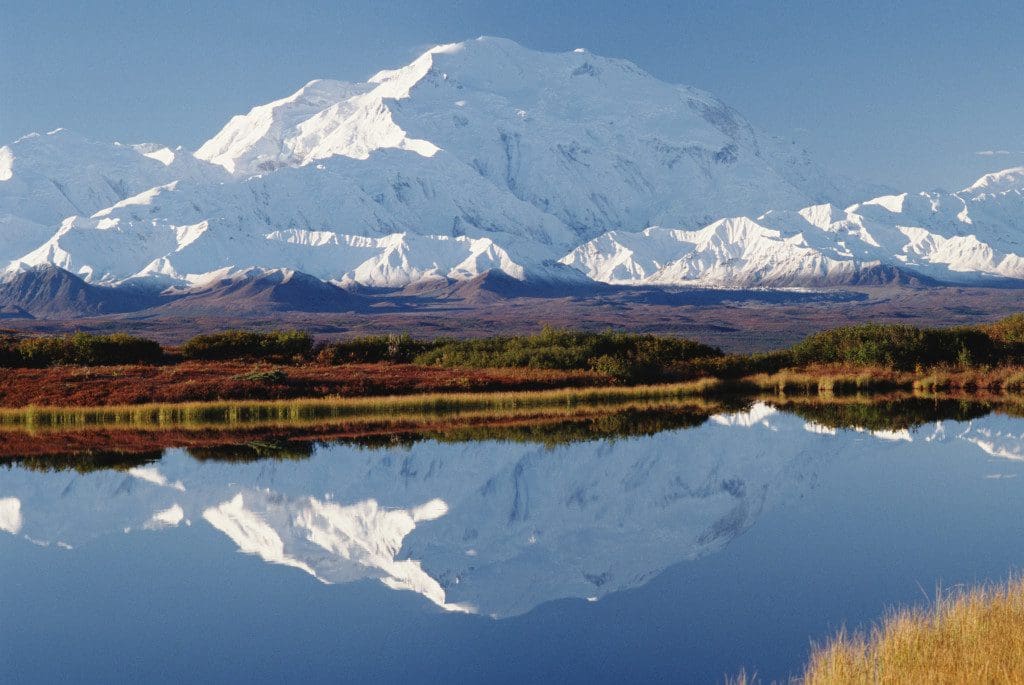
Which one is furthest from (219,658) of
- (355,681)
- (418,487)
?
(418,487)

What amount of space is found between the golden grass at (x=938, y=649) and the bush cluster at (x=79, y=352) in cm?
3980

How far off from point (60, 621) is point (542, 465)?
11.9m

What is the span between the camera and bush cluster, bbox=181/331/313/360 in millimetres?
50312

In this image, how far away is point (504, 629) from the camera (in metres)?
13.3

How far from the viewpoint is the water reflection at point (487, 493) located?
16078mm

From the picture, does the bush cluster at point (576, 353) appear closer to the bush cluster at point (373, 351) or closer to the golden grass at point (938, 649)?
the bush cluster at point (373, 351)

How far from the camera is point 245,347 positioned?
51.2 metres

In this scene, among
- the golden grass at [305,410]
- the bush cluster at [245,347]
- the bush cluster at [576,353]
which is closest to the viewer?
the golden grass at [305,410]

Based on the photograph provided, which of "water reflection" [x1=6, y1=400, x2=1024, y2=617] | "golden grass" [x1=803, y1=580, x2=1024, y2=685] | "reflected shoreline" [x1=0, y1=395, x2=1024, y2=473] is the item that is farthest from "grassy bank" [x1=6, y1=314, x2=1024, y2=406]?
"golden grass" [x1=803, y1=580, x2=1024, y2=685]

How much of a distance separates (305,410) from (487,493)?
16.1 meters

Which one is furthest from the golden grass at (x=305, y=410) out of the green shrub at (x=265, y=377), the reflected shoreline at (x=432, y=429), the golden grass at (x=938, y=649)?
the golden grass at (x=938, y=649)

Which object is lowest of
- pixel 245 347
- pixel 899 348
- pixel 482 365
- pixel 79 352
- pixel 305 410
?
pixel 305 410

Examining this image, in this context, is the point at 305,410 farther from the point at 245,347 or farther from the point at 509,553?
the point at 509,553

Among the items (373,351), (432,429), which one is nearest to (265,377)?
(432,429)
